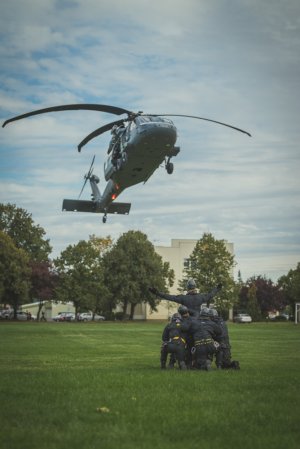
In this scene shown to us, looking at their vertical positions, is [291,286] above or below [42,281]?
above

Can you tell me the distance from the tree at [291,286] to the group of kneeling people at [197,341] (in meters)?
96.9

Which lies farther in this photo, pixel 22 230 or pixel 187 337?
pixel 22 230

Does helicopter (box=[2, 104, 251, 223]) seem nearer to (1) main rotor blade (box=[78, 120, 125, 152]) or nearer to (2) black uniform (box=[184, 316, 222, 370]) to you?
(1) main rotor blade (box=[78, 120, 125, 152])

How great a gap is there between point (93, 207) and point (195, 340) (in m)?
26.0

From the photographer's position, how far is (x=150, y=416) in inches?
370

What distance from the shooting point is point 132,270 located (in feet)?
326

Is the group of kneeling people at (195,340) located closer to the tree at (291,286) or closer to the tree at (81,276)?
the tree at (81,276)

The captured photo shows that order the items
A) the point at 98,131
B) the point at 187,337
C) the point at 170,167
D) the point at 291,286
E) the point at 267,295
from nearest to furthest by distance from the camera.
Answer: the point at 187,337, the point at 170,167, the point at 98,131, the point at 291,286, the point at 267,295

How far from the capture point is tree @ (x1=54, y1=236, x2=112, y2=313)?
298 feet

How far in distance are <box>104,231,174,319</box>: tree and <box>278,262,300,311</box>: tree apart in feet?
80.8

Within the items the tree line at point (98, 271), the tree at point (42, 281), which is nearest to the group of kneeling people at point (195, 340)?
the tree line at point (98, 271)

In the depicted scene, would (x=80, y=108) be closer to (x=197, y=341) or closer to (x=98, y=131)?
(x=98, y=131)

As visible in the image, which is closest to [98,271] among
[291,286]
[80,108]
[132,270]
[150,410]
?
[132,270]

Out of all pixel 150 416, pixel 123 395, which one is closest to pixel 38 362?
pixel 123 395
